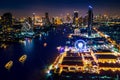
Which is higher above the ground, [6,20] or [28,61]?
[6,20]

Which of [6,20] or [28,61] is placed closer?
[28,61]

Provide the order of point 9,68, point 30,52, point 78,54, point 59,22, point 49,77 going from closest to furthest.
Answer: point 49,77, point 9,68, point 78,54, point 30,52, point 59,22

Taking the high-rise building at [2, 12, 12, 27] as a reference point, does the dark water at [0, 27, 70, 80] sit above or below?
below

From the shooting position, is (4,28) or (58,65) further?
(4,28)

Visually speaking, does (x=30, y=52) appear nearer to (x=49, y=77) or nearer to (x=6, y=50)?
(x=6, y=50)

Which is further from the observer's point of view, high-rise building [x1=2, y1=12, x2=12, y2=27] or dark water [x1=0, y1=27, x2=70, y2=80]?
high-rise building [x1=2, y1=12, x2=12, y2=27]

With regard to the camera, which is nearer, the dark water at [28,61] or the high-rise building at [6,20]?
the dark water at [28,61]

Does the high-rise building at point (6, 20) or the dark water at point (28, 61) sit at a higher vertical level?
the high-rise building at point (6, 20)

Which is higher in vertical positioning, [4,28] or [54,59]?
[4,28]

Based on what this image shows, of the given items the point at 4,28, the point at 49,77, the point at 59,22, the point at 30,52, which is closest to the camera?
the point at 49,77

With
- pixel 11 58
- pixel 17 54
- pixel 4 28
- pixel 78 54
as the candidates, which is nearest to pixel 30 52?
pixel 17 54

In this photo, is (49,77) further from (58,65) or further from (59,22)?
(59,22)
